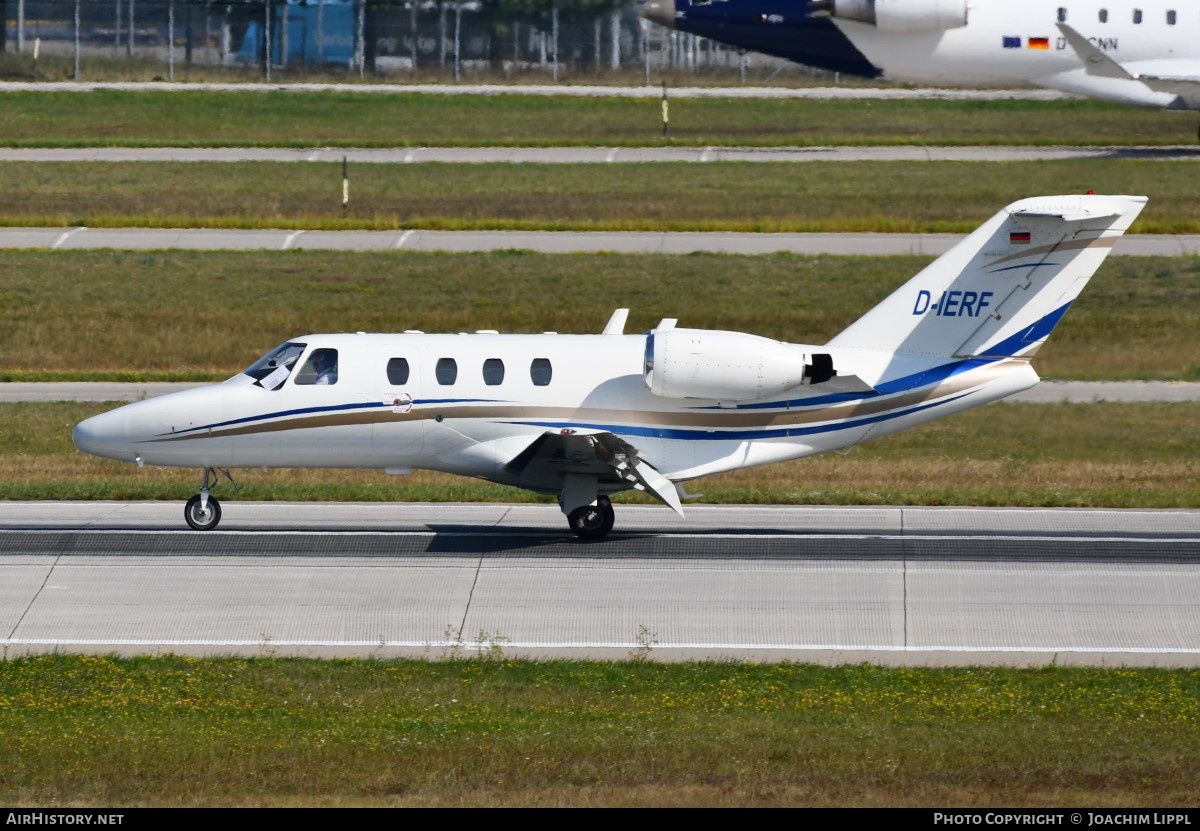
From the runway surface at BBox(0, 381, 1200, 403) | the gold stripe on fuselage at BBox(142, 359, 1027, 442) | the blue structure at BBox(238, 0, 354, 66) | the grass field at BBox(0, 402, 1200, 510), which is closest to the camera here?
the gold stripe on fuselage at BBox(142, 359, 1027, 442)

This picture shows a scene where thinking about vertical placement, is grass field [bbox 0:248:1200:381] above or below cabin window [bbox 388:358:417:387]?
below

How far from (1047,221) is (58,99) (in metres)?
57.5

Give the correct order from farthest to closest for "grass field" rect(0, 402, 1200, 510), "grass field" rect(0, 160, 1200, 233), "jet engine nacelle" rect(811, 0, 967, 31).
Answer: "jet engine nacelle" rect(811, 0, 967, 31) → "grass field" rect(0, 160, 1200, 233) → "grass field" rect(0, 402, 1200, 510)

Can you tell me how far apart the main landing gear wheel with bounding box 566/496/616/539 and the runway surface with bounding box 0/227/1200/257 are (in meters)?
25.7

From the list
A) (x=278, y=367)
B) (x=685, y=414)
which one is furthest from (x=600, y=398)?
(x=278, y=367)

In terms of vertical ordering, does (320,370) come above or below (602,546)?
above

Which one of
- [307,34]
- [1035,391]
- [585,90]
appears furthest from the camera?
[307,34]

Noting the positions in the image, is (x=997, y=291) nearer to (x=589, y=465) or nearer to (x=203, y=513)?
(x=589, y=465)

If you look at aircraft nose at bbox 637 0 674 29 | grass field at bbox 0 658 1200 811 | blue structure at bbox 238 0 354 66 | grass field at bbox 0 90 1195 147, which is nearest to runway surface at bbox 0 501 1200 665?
grass field at bbox 0 658 1200 811

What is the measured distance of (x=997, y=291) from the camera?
21.8 meters

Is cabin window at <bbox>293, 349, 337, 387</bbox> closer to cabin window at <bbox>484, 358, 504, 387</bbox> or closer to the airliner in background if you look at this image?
cabin window at <bbox>484, 358, 504, 387</bbox>

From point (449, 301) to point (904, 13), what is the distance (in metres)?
23.1

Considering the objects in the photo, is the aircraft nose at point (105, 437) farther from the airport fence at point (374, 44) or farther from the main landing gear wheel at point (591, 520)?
the airport fence at point (374, 44)

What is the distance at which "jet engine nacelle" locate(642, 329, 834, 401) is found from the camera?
21312 mm
